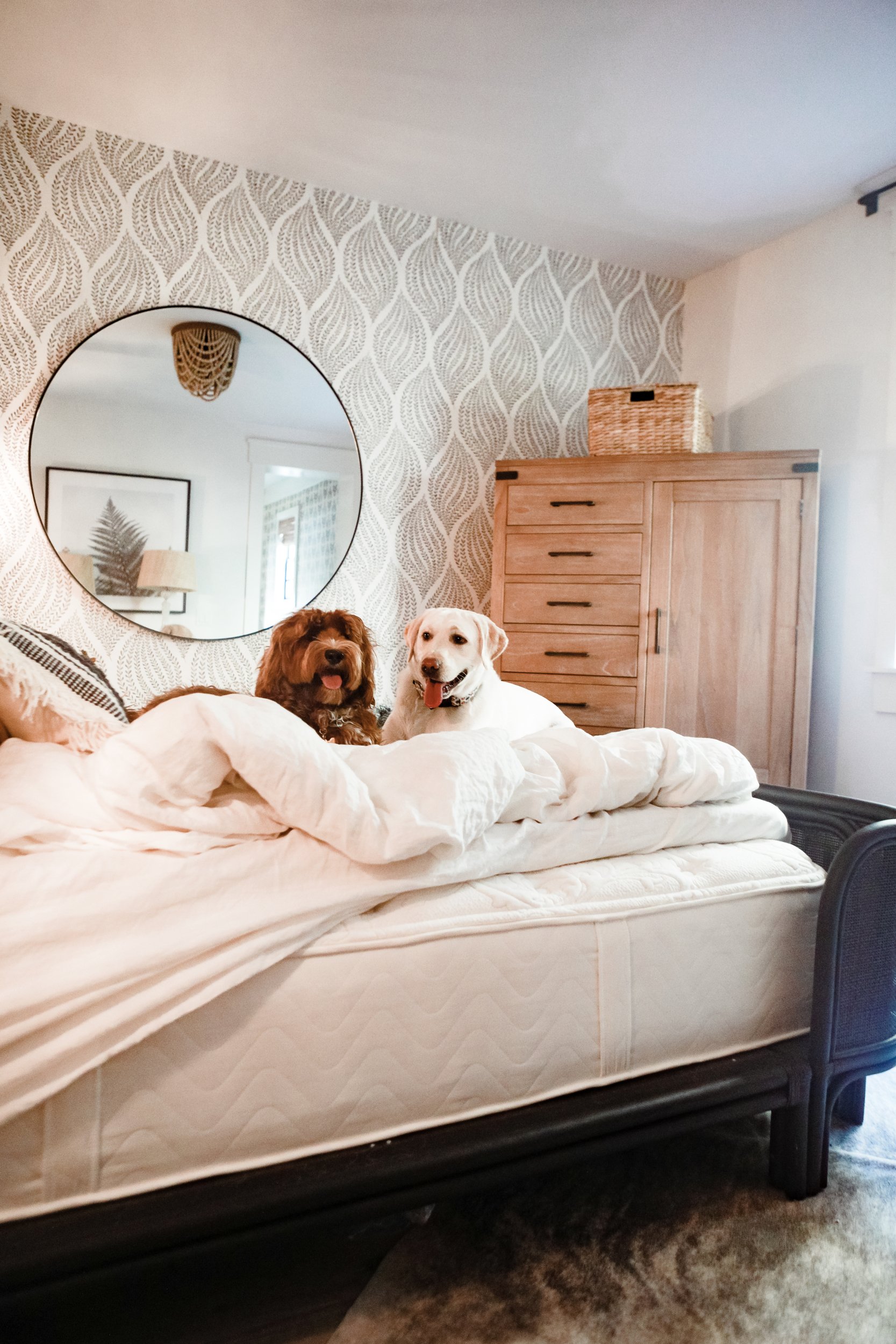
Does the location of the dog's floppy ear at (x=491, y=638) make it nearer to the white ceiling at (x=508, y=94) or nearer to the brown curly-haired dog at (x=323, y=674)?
the brown curly-haired dog at (x=323, y=674)

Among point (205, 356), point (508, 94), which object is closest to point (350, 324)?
point (205, 356)

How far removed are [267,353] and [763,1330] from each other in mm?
3054

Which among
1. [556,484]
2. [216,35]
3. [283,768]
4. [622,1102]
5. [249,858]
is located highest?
[216,35]

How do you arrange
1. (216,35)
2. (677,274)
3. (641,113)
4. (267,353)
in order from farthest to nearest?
(677,274) → (267,353) → (641,113) → (216,35)

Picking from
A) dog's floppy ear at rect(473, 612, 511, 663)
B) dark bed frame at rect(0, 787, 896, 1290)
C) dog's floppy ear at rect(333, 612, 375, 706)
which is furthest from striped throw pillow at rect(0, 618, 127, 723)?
dog's floppy ear at rect(473, 612, 511, 663)

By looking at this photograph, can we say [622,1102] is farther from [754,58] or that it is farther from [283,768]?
[754,58]

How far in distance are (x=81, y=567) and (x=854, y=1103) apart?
260 centimetres

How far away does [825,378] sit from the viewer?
3.26 meters

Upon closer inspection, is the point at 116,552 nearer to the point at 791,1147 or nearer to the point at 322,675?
the point at 322,675

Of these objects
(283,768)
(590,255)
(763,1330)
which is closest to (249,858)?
(283,768)

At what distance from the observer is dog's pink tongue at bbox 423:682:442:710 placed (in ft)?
6.31

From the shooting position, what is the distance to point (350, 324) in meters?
3.29

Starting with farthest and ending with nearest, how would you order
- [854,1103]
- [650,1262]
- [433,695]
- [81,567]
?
[81,567] → [433,695] → [854,1103] → [650,1262]

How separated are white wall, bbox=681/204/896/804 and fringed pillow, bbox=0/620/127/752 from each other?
2701 mm
